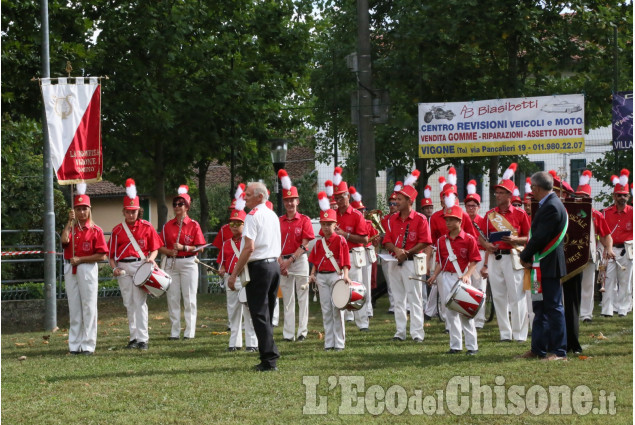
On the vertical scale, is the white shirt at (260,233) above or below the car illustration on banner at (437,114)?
below

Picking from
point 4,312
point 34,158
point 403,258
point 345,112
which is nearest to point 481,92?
point 345,112

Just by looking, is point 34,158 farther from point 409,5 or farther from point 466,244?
point 466,244

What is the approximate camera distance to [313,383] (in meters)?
10.3

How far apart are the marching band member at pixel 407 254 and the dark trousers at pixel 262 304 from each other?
10.8 feet

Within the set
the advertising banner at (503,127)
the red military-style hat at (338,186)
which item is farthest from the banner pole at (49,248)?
the advertising banner at (503,127)

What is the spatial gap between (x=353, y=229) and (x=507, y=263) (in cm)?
283

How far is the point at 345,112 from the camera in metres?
26.4

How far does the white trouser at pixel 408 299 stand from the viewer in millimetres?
14102

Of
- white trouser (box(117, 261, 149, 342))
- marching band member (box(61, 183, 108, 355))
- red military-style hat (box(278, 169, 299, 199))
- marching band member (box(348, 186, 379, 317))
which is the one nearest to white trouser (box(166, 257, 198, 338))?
white trouser (box(117, 261, 149, 342))

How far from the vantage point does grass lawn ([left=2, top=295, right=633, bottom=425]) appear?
8.70 meters

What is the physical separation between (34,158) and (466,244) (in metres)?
28.3

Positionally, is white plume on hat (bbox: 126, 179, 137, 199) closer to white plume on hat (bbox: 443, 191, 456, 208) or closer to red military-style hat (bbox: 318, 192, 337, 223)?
red military-style hat (bbox: 318, 192, 337, 223)

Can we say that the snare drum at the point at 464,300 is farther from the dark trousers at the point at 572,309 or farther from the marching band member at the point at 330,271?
the marching band member at the point at 330,271

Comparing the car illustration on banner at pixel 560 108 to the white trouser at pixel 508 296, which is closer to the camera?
the white trouser at pixel 508 296
